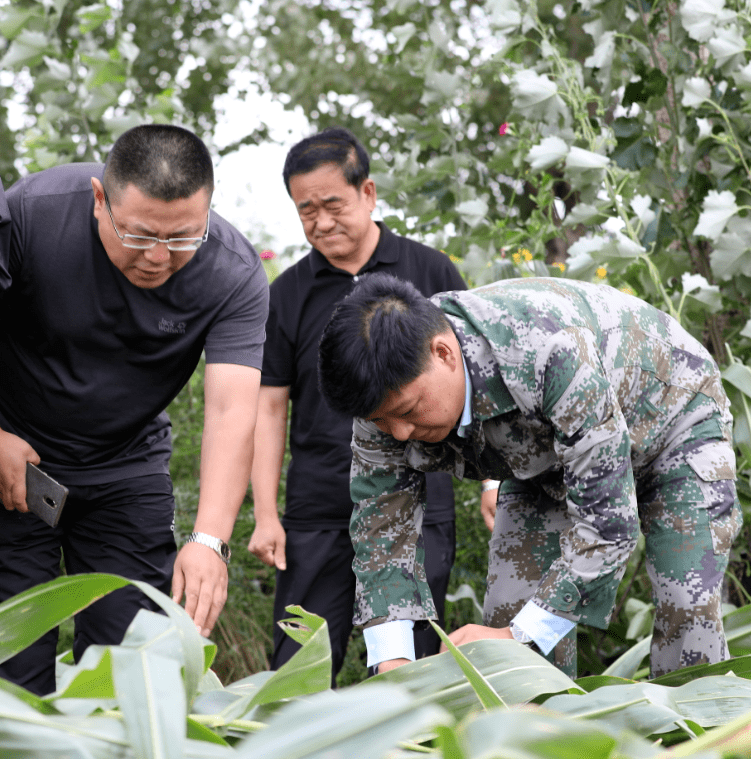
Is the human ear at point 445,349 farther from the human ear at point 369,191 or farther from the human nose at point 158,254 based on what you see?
the human ear at point 369,191

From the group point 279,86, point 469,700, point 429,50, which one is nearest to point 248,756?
point 469,700

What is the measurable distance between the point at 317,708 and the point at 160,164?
5.18 ft

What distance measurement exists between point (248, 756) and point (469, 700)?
18.1 inches

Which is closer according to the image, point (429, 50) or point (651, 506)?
point (651, 506)

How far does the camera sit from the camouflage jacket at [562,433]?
1.80 metres

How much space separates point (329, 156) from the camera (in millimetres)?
2869

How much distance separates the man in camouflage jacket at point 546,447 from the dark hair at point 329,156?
0.96m

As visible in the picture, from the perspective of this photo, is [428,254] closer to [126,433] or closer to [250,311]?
[250,311]

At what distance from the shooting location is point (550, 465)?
212 cm

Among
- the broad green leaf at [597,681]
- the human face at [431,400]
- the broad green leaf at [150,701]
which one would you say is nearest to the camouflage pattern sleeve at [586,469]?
the human face at [431,400]

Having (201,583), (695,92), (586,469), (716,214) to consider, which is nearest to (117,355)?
(201,583)

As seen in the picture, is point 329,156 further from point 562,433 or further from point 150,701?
point 150,701

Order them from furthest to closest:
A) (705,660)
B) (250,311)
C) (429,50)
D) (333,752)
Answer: (429,50) → (250,311) → (705,660) → (333,752)

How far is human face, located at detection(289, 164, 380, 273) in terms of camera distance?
283 centimetres
